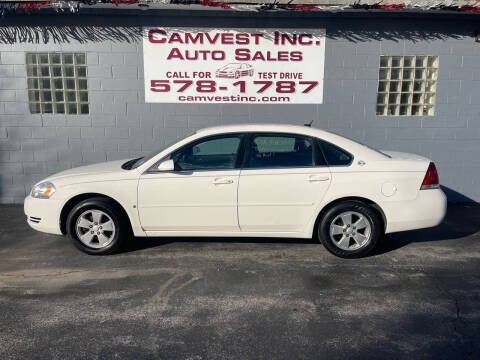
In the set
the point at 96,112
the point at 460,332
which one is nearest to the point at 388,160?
the point at 460,332

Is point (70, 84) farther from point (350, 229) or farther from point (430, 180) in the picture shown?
point (430, 180)

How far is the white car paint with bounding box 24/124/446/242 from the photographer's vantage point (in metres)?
5.05

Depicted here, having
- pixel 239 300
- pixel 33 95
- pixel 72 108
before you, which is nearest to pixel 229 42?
pixel 72 108

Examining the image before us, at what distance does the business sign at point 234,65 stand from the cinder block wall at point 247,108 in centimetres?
15

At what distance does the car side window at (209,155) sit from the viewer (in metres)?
5.16

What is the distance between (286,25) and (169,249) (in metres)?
4.53

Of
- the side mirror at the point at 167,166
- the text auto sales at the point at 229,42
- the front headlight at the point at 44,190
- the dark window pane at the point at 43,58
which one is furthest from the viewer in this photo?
the dark window pane at the point at 43,58

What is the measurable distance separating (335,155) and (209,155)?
5.03 ft

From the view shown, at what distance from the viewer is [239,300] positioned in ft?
13.6

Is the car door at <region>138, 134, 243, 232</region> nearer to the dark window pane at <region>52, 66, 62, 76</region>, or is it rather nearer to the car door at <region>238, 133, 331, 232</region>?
the car door at <region>238, 133, 331, 232</region>

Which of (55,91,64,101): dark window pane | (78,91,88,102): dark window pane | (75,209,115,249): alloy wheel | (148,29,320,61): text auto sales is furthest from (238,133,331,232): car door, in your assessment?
(55,91,64,101): dark window pane

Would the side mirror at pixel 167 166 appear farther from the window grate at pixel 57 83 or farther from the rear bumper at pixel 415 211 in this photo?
the window grate at pixel 57 83

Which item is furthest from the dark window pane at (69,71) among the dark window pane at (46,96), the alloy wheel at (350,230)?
the alloy wheel at (350,230)

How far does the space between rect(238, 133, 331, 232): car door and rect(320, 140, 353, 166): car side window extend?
77mm
